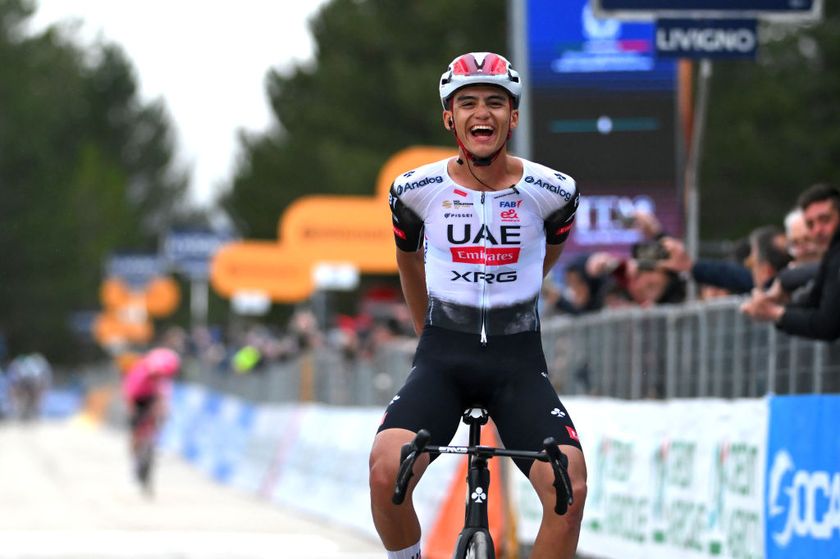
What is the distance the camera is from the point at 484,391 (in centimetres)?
765

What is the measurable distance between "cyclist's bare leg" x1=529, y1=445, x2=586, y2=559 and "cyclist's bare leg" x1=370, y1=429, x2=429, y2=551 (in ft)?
1.46

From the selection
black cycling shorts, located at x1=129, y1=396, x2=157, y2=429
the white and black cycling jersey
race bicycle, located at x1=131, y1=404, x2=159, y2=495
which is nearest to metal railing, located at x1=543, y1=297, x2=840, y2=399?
the white and black cycling jersey

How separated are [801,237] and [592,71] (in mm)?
8552

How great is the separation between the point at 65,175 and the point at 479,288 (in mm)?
113607

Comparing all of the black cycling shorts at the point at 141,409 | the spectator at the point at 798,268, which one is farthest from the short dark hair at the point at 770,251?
the black cycling shorts at the point at 141,409

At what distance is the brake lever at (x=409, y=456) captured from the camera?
711cm

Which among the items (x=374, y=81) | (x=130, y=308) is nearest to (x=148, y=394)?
(x=130, y=308)

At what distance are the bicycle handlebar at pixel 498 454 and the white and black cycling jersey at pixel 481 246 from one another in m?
0.61

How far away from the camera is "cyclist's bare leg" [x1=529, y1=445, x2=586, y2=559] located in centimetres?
735

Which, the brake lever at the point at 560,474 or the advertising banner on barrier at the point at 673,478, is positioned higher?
the brake lever at the point at 560,474

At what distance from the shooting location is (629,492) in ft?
39.2

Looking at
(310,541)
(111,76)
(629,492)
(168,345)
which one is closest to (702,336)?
(629,492)

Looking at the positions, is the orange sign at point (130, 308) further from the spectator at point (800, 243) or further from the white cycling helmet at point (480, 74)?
the white cycling helmet at point (480, 74)

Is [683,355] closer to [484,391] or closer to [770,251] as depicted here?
[770,251]
